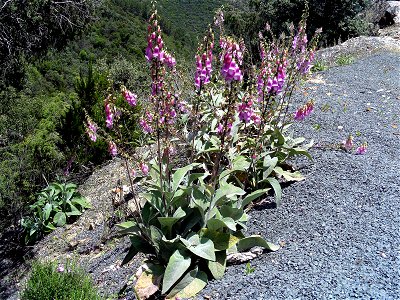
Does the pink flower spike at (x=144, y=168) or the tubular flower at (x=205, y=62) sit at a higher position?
the tubular flower at (x=205, y=62)

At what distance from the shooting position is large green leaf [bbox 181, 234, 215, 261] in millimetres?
2938

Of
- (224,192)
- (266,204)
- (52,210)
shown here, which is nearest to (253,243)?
(224,192)

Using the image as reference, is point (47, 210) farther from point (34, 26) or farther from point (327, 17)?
point (327, 17)

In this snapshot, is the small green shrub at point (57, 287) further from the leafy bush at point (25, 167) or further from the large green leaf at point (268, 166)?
the leafy bush at point (25, 167)

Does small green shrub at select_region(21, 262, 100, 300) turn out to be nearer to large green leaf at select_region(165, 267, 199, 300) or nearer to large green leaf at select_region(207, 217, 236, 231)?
large green leaf at select_region(165, 267, 199, 300)

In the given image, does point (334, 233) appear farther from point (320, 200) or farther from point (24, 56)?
point (24, 56)

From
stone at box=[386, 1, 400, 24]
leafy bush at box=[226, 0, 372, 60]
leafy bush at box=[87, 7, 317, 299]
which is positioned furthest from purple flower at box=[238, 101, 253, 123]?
stone at box=[386, 1, 400, 24]

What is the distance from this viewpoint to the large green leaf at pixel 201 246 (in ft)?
9.64

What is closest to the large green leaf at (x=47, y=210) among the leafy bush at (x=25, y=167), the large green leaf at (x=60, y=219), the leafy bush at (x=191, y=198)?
the large green leaf at (x=60, y=219)

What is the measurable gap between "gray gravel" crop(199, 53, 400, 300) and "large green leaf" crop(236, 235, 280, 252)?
2.5 inches

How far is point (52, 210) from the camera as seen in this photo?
605 centimetres

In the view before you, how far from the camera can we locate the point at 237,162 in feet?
12.9

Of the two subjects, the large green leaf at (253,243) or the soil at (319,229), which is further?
the large green leaf at (253,243)

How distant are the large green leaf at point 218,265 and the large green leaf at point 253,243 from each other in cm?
17
